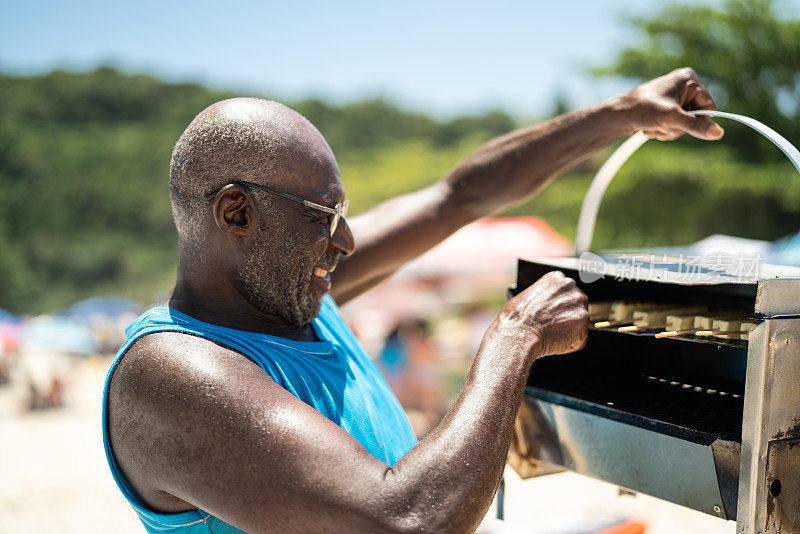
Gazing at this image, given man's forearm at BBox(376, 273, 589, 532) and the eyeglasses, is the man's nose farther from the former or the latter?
man's forearm at BBox(376, 273, 589, 532)

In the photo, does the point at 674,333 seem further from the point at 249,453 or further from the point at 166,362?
the point at 166,362

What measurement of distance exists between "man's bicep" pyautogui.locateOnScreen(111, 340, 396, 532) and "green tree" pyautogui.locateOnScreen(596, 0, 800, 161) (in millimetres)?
9804

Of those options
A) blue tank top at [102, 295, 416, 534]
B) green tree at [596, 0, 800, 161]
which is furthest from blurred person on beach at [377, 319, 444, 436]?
green tree at [596, 0, 800, 161]

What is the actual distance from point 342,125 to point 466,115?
8.80 m

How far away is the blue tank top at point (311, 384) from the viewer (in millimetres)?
1361

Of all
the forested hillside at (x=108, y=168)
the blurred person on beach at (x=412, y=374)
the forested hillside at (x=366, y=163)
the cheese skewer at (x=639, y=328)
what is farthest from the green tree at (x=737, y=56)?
the forested hillside at (x=108, y=168)

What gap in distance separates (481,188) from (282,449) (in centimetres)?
121

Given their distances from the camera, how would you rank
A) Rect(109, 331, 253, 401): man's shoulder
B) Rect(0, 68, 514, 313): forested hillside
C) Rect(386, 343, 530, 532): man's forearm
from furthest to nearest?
1. Rect(0, 68, 514, 313): forested hillside
2. Rect(109, 331, 253, 401): man's shoulder
3. Rect(386, 343, 530, 532): man's forearm

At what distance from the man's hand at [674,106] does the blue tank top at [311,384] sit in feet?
3.19

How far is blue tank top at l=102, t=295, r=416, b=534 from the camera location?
1361mm

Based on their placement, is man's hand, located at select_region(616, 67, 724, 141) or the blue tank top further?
man's hand, located at select_region(616, 67, 724, 141)

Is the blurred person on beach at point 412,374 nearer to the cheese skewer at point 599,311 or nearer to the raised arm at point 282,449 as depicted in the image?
the cheese skewer at point 599,311

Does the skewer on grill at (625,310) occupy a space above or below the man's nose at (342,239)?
below

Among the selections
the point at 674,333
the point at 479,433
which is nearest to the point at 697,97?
the point at 674,333
